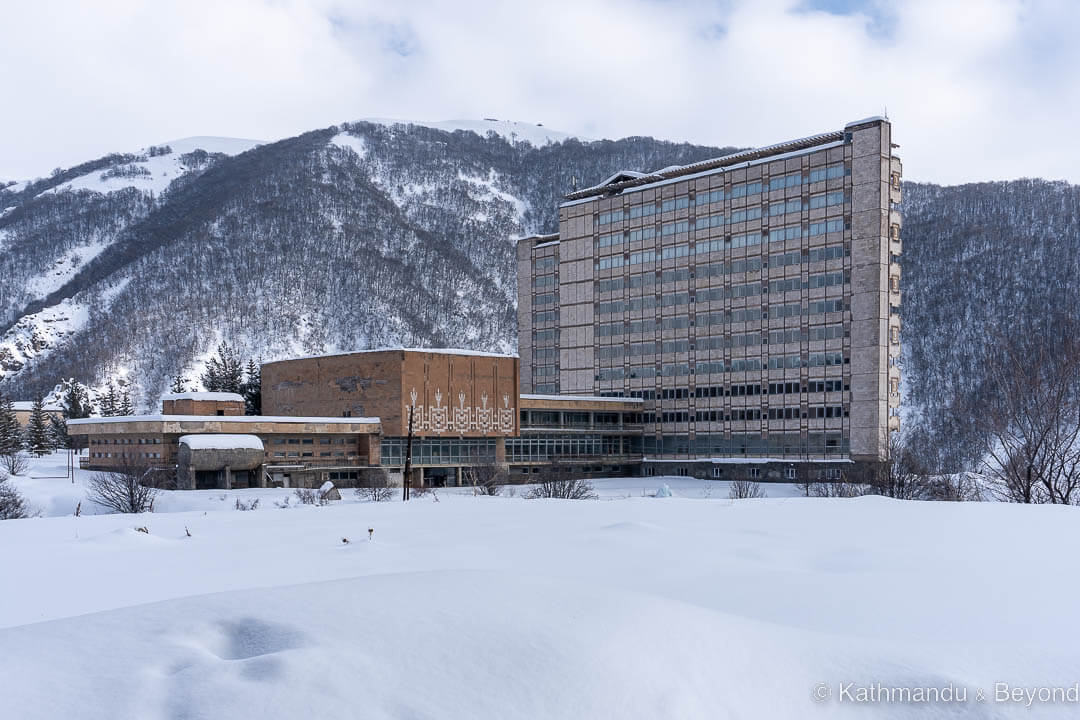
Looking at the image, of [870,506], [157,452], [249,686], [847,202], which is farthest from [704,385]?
[249,686]

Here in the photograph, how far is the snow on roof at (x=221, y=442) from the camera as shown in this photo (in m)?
64.5

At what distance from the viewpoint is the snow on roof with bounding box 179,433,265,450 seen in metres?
64.5

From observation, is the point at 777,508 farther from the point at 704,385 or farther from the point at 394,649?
the point at 704,385

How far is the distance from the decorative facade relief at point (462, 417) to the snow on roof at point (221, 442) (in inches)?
520

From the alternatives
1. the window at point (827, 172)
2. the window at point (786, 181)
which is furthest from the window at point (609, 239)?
the window at point (827, 172)

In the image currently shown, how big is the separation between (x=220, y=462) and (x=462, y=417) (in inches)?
870

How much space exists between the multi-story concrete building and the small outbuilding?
44.0 meters

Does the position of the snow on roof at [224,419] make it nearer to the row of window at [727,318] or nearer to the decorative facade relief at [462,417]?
the decorative facade relief at [462,417]

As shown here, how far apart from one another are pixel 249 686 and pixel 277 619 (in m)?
1.33

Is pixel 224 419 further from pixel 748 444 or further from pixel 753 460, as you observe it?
pixel 748 444

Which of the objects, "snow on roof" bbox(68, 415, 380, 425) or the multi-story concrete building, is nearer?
"snow on roof" bbox(68, 415, 380, 425)

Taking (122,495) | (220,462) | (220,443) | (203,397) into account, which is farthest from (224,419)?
(122,495)

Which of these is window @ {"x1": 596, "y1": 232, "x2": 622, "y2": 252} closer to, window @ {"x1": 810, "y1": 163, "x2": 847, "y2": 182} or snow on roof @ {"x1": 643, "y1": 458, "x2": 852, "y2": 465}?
window @ {"x1": 810, "y1": 163, "x2": 847, "y2": 182}

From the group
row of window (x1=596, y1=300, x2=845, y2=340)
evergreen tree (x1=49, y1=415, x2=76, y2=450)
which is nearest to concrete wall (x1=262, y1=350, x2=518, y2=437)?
row of window (x1=596, y1=300, x2=845, y2=340)
